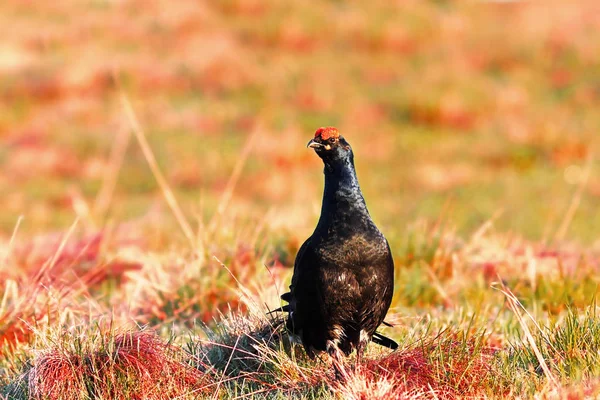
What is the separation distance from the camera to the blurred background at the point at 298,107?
38.8 ft

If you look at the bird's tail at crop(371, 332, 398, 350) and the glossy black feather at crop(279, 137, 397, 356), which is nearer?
the glossy black feather at crop(279, 137, 397, 356)

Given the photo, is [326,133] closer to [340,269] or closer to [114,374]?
[340,269]

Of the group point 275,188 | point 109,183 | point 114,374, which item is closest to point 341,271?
point 114,374

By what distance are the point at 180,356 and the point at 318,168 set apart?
379 inches

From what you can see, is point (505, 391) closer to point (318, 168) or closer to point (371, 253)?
point (371, 253)

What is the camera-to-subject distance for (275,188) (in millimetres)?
12500

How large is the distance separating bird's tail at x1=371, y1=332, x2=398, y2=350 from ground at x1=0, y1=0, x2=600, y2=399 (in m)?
0.06

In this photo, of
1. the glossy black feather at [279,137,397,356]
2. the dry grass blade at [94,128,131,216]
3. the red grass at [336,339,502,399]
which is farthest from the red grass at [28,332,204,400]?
the dry grass blade at [94,128,131,216]

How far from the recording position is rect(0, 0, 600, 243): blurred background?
38.8 ft

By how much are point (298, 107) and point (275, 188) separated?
12.4 feet

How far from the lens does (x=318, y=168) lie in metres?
13.4

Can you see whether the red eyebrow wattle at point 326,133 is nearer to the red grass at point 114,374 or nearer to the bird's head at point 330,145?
the bird's head at point 330,145

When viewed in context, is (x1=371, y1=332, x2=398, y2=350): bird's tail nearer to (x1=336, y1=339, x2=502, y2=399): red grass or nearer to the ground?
the ground

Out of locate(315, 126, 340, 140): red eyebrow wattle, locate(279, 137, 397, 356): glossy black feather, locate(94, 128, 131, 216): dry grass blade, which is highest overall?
locate(315, 126, 340, 140): red eyebrow wattle
